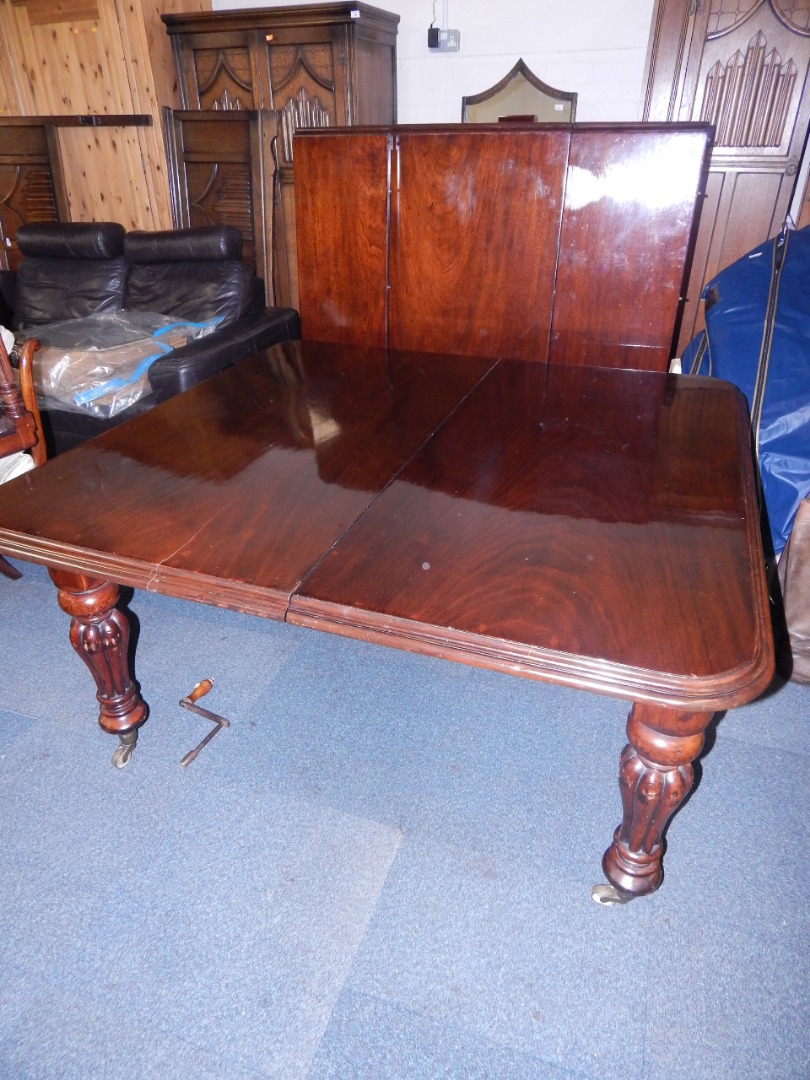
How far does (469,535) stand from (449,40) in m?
3.45

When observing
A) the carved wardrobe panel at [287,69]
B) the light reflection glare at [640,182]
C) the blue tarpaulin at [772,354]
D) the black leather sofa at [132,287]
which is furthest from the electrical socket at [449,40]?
the light reflection glare at [640,182]

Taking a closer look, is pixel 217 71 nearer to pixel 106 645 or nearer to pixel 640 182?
pixel 640 182

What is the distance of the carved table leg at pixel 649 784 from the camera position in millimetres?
925

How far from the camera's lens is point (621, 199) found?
1645mm

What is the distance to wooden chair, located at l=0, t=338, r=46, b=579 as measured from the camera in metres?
1.99

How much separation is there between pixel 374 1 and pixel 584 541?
3.77 m

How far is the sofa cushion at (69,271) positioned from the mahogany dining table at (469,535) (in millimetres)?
2079

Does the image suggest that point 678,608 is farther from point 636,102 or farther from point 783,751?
point 636,102

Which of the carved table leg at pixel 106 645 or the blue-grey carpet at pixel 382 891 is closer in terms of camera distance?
the blue-grey carpet at pixel 382 891

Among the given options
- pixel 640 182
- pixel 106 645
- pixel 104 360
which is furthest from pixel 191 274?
pixel 106 645

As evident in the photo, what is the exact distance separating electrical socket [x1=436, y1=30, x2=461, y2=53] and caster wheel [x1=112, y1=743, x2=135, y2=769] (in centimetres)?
364

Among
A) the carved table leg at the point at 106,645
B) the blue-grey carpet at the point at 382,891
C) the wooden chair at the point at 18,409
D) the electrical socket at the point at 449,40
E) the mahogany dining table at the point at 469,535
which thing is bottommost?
the blue-grey carpet at the point at 382,891

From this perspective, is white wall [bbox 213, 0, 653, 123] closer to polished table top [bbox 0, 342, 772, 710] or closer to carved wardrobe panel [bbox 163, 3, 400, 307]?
carved wardrobe panel [bbox 163, 3, 400, 307]

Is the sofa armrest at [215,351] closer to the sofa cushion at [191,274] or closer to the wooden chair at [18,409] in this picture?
the sofa cushion at [191,274]
